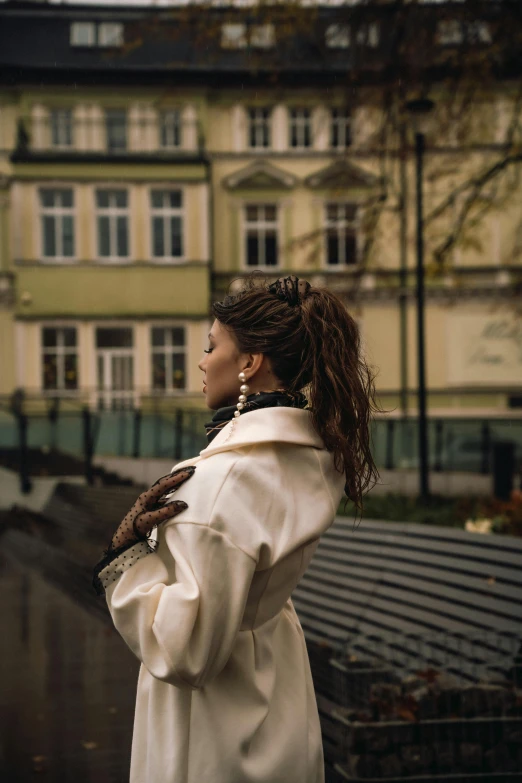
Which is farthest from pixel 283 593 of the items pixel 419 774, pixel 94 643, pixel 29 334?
pixel 29 334

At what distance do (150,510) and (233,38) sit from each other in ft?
29.6

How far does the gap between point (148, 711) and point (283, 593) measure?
362mm

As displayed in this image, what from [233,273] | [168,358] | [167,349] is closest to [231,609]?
[168,358]

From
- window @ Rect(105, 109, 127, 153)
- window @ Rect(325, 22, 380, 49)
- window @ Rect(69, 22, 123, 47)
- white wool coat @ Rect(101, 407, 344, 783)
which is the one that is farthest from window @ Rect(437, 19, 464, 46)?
window @ Rect(105, 109, 127, 153)

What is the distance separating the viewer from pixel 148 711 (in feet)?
6.88

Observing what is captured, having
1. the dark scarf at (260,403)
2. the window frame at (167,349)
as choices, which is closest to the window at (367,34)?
the dark scarf at (260,403)

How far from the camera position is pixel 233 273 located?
1013 inches

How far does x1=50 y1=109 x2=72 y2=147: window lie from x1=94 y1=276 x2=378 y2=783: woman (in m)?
24.2

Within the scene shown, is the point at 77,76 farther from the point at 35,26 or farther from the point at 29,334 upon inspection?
the point at 29,334

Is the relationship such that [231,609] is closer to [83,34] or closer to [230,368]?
[230,368]

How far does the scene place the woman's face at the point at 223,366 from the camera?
2.16 metres

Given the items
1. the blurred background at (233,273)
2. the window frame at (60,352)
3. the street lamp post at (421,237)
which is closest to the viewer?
the blurred background at (233,273)

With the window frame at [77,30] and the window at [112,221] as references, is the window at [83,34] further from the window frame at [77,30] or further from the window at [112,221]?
the window at [112,221]

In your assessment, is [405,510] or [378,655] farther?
[405,510]
